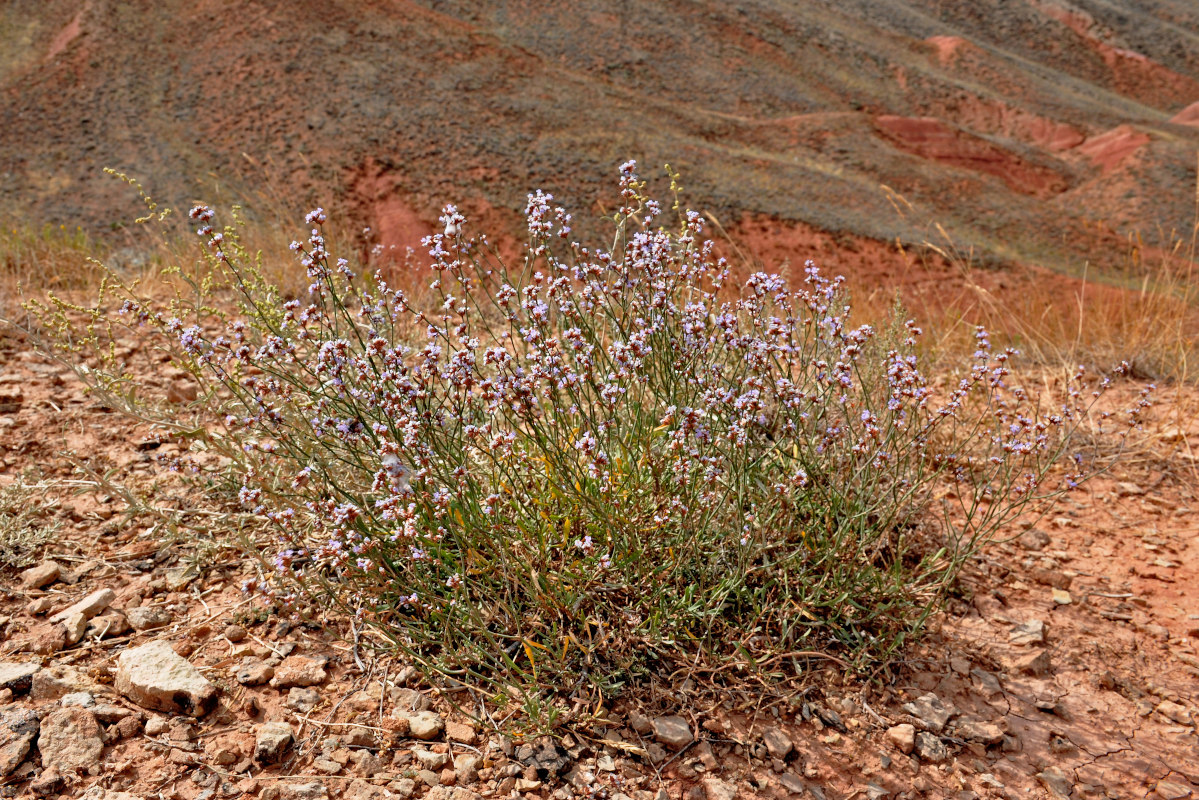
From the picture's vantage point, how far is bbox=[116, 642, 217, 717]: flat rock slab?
2.31 m

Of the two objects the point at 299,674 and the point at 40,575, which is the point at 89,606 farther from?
the point at 299,674

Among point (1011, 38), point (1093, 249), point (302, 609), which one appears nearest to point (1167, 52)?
point (1011, 38)

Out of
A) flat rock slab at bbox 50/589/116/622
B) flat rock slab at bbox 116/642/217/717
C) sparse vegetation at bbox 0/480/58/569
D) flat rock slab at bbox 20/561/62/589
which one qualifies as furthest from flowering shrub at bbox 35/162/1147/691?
sparse vegetation at bbox 0/480/58/569

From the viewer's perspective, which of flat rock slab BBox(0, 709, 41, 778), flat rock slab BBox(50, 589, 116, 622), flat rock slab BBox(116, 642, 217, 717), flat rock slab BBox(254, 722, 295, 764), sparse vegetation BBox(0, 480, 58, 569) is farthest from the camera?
sparse vegetation BBox(0, 480, 58, 569)

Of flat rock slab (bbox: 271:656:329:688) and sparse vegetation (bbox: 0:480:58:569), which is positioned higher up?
sparse vegetation (bbox: 0:480:58:569)

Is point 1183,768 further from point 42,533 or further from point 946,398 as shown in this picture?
point 42,533

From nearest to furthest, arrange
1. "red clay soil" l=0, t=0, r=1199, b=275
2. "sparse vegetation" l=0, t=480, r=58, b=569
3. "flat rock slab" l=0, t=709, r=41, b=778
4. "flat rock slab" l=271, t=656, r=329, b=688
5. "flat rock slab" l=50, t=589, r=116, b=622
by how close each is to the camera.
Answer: "flat rock slab" l=0, t=709, r=41, b=778 → "flat rock slab" l=271, t=656, r=329, b=688 → "flat rock slab" l=50, t=589, r=116, b=622 → "sparse vegetation" l=0, t=480, r=58, b=569 → "red clay soil" l=0, t=0, r=1199, b=275

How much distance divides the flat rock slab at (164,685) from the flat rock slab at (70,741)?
0.13 metres

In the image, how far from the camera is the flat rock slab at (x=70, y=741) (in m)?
2.11

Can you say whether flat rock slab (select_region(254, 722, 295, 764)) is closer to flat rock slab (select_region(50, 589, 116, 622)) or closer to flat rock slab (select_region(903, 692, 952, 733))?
flat rock slab (select_region(50, 589, 116, 622))

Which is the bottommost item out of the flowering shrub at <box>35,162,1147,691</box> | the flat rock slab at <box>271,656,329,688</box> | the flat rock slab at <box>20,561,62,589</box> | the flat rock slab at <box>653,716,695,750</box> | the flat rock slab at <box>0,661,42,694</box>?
the flat rock slab at <box>653,716,695,750</box>

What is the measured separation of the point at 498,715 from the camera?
7.77 ft

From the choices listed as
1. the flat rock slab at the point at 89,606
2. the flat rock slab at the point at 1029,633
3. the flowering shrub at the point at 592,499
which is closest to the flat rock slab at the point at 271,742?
the flowering shrub at the point at 592,499

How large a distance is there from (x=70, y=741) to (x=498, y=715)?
1.15 metres
